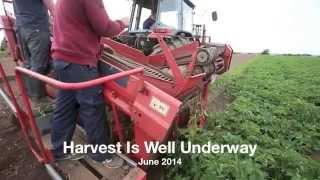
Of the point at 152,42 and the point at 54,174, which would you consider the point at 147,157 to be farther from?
the point at 152,42

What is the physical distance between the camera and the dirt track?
3266 mm

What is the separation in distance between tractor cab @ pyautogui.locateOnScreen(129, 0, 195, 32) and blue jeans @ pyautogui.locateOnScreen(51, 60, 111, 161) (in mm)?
3237

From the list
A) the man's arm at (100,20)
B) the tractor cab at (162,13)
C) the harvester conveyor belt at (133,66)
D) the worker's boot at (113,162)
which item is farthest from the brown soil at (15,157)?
the tractor cab at (162,13)

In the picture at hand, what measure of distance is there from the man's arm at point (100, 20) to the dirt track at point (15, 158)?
6.14 feet

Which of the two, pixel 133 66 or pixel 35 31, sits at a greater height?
pixel 35 31

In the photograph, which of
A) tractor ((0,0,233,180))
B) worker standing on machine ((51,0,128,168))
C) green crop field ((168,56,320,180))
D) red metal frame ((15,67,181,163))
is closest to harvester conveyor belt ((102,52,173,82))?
tractor ((0,0,233,180))

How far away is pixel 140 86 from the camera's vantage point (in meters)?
2.54

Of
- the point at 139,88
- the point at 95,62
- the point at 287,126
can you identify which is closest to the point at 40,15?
the point at 95,62

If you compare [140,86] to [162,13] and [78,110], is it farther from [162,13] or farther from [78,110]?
[162,13]

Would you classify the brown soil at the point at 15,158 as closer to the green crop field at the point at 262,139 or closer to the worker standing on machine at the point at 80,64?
the worker standing on machine at the point at 80,64

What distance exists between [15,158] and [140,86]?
7.25 feet

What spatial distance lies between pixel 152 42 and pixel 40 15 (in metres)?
2.05

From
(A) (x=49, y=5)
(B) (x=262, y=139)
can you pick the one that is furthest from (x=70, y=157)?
(B) (x=262, y=139)

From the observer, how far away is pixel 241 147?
12.4 feet
